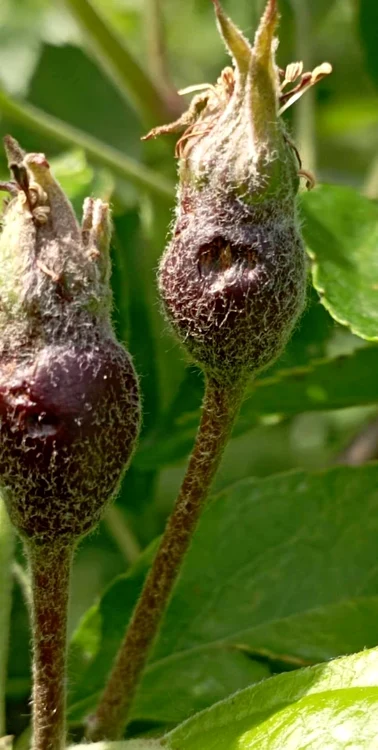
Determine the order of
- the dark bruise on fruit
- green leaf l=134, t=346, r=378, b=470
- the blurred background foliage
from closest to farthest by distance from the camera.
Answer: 1. the dark bruise on fruit
2. green leaf l=134, t=346, r=378, b=470
3. the blurred background foliage

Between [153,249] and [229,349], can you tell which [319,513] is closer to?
[229,349]

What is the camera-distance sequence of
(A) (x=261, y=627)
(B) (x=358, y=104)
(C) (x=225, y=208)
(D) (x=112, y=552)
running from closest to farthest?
(C) (x=225, y=208)
(A) (x=261, y=627)
(D) (x=112, y=552)
(B) (x=358, y=104)

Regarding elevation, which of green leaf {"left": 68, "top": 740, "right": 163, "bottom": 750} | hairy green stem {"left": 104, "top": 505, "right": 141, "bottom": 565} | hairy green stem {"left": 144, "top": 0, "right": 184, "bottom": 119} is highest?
hairy green stem {"left": 144, "top": 0, "right": 184, "bottom": 119}

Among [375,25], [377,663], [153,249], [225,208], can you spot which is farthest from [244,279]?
[375,25]

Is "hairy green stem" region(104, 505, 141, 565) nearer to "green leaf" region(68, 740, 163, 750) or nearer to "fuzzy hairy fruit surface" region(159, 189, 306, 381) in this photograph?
"green leaf" region(68, 740, 163, 750)

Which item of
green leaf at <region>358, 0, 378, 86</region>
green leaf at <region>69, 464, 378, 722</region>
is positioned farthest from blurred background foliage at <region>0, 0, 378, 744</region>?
green leaf at <region>69, 464, 378, 722</region>
